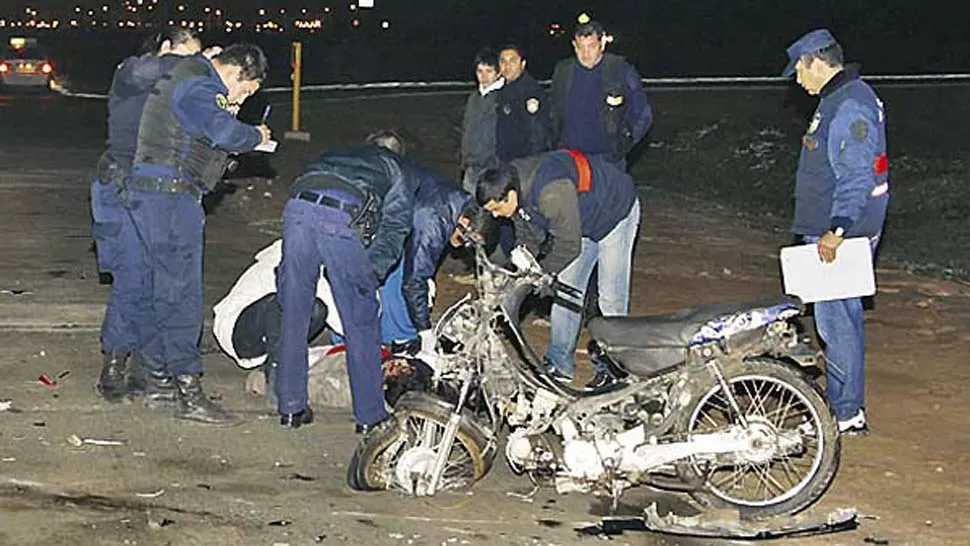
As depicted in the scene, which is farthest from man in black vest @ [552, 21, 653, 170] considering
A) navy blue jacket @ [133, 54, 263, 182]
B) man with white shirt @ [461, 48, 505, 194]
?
navy blue jacket @ [133, 54, 263, 182]

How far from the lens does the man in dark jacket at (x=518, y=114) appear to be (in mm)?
11492

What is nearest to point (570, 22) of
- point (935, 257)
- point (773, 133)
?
point (773, 133)

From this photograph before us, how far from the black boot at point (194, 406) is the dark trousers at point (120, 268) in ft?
1.46

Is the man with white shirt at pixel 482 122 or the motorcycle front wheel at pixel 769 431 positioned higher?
the man with white shirt at pixel 482 122

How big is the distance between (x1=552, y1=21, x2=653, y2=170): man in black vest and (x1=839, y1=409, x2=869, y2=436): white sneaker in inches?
98.1

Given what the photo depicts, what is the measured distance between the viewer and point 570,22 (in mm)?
60906

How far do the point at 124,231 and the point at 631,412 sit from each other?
3316 millimetres

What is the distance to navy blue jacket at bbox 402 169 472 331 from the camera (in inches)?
335

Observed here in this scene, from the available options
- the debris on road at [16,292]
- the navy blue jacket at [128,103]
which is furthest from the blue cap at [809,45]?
the debris on road at [16,292]

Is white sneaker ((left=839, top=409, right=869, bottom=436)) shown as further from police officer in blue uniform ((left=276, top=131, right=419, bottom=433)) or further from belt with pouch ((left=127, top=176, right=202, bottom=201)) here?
belt with pouch ((left=127, top=176, right=202, bottom=201))

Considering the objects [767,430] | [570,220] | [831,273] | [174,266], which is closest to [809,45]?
[831,273]

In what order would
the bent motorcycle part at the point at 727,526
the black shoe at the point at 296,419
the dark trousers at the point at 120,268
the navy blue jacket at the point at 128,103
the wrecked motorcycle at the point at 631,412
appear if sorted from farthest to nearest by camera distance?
the dark trousers at the point at 120,268 → the navy blue jacket at the point at 128,103 → the black shoe at the point at 296,419 → the wrecked motorcycle at the point at 631,412 → the bent motorcycle part at the point at 727,526

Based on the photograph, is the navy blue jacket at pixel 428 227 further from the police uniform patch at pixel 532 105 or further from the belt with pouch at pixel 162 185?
the police uniform patch at pixel 532 105

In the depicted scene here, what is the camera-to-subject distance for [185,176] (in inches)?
355
